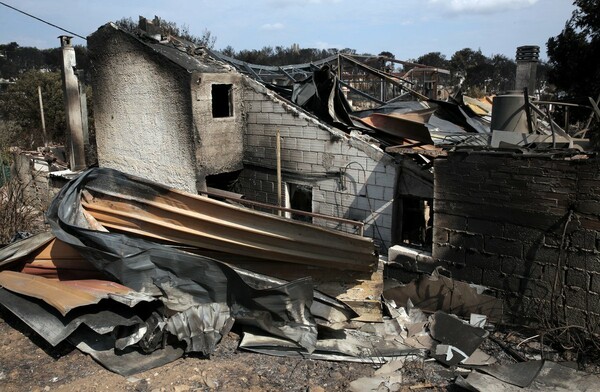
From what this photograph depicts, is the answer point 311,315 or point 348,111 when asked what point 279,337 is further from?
point 348,111

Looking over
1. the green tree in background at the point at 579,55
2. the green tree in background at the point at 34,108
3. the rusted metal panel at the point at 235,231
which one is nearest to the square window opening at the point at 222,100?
the rusted metal panel at the point at 235,231

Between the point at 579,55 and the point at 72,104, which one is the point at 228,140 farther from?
the point at 579,55

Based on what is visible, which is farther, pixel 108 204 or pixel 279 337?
pixel 108 204

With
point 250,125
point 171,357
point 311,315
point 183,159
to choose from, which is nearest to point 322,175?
point 250,125

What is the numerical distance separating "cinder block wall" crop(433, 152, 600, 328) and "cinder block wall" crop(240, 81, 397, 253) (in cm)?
129

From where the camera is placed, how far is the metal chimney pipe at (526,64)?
10.0 metres

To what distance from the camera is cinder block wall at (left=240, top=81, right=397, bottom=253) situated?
846 cm

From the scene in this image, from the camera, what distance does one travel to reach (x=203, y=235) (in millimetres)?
6637

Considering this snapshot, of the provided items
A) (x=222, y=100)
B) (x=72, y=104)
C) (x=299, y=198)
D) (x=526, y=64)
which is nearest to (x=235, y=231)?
(x=299, y=198)

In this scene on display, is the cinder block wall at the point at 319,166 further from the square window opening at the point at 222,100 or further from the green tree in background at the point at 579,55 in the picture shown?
the green tree in background at the point at 579,55

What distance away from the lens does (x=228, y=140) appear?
1042 cm

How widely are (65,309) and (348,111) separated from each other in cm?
678

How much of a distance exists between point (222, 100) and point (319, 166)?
3.08 m

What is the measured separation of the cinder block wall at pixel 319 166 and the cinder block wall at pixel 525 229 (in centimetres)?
129
